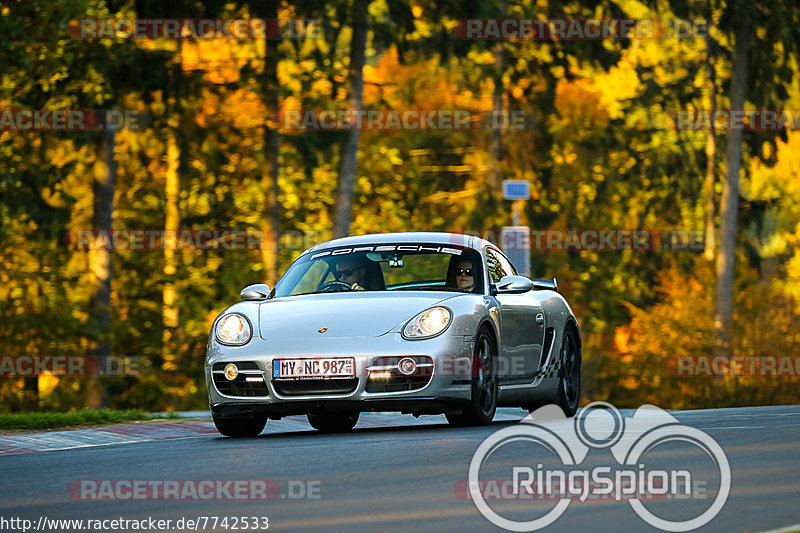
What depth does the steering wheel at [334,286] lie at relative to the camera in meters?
13.3

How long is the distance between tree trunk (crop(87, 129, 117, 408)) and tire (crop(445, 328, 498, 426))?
60.4ft

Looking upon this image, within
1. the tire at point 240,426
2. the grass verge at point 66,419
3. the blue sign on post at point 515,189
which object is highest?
the blue sign on post at point 515,189

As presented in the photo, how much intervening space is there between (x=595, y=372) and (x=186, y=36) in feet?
58.5

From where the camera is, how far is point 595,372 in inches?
1764

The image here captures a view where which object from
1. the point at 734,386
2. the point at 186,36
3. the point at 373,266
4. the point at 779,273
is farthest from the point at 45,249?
the point at 779,273

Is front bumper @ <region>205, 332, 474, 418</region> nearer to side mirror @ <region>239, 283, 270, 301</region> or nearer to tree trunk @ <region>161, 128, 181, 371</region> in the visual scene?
side mirror @ <region>239, 283, 270, 301</region>

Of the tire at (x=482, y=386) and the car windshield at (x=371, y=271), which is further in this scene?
the car windshield at (x=371, y=271)

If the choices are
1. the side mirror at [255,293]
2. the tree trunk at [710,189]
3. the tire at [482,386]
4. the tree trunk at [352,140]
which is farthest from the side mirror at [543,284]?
the tree trunk at [710,189]

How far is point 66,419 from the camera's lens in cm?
1525

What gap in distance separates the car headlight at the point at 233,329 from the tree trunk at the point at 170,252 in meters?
20.7

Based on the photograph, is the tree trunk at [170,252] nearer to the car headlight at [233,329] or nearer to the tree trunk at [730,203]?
the tree trunk at [730,203]

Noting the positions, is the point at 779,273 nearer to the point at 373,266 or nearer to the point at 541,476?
the point at 373,266

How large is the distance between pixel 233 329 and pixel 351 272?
4.45 ft

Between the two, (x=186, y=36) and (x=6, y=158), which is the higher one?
(x=186, y=36)
